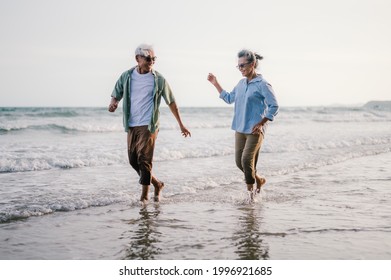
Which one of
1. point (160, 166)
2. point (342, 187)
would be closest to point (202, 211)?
point (342, 187)

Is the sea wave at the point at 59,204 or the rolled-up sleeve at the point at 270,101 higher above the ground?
the rolled-up sleeve at the point at 270,101

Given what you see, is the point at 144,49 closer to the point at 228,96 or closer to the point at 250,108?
the point at 228,96

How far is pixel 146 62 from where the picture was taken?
566 centimetres

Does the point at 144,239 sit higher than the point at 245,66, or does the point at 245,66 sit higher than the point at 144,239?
the point at 245,66

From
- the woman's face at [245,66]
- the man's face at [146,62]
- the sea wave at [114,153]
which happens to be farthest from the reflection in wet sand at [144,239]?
the sea wave at [114,153]

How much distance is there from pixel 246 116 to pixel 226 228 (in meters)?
1.61

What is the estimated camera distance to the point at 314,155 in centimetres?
1209

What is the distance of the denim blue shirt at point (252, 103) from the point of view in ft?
18.9

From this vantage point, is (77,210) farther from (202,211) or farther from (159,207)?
(202,211)

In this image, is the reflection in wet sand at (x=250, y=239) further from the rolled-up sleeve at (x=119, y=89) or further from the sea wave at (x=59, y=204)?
the rolled-up sleeve at (x=119, y=89)

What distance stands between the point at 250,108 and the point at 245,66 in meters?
0.51

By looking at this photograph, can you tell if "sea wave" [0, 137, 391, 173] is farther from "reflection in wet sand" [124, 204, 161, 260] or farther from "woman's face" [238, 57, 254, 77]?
"woman's face" [238, 57, 254, 77]

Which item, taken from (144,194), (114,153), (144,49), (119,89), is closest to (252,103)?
(144,49)

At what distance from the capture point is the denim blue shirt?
576 cm
